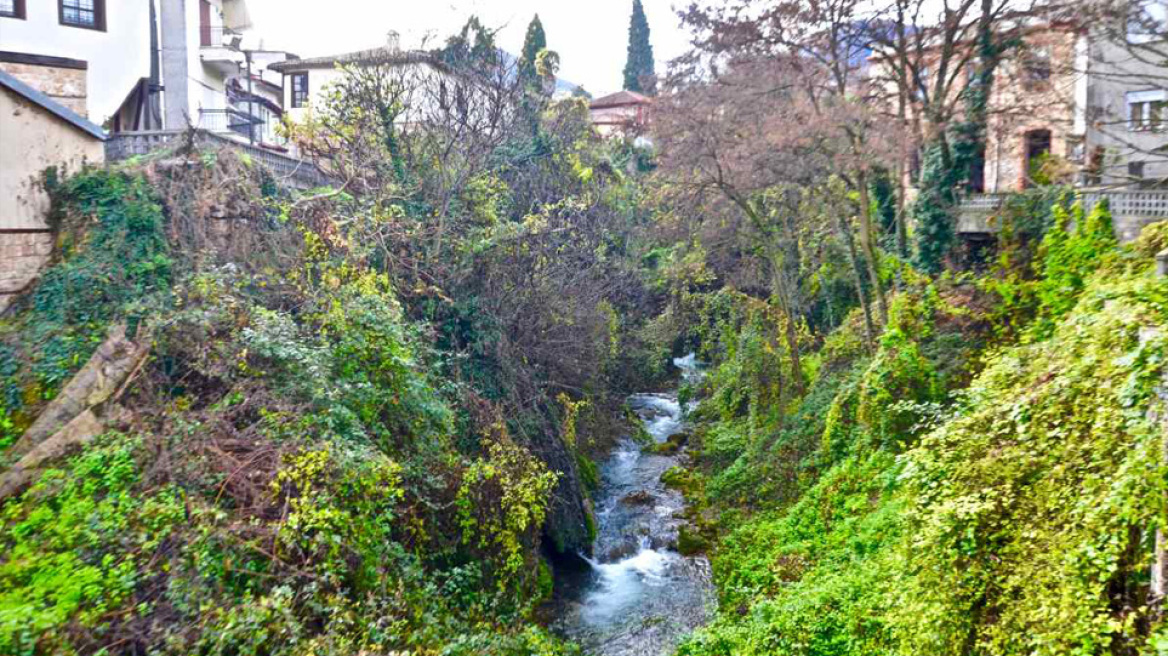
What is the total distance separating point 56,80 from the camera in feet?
46.2

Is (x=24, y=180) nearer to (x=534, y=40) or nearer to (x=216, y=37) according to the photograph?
(x=216, y=37)

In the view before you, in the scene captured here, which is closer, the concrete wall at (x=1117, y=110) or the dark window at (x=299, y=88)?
the concrete wall at (x=1117, y=110)

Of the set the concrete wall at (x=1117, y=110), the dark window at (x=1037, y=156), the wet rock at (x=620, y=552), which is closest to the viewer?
the concrete wall at (x=1117, y=110)

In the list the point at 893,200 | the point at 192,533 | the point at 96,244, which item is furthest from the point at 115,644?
the point at 893,200

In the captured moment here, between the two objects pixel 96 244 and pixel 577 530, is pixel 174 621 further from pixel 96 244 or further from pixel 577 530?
pixel 577 530

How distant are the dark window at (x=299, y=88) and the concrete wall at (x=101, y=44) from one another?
947cm

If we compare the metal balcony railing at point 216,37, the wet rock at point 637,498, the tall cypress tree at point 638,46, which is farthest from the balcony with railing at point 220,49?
the tall cypress tree at point 638,46

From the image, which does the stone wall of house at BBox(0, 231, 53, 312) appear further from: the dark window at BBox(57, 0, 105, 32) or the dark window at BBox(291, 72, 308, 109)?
the dark window at BBox(291, 72, 308, 109)

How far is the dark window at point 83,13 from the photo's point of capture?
20.7m

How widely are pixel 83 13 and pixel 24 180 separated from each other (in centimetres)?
1252

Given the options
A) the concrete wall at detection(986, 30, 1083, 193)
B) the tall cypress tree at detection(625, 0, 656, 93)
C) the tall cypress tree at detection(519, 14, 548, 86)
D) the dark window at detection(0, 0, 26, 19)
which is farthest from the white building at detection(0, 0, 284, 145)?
the tall cypress tree at detection(625, 0, 656, 93)

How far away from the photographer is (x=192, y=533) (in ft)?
25.1

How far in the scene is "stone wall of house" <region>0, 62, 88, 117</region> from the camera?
1380cm

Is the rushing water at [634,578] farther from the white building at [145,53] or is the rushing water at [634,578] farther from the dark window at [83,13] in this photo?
the dark window at [83,13]
